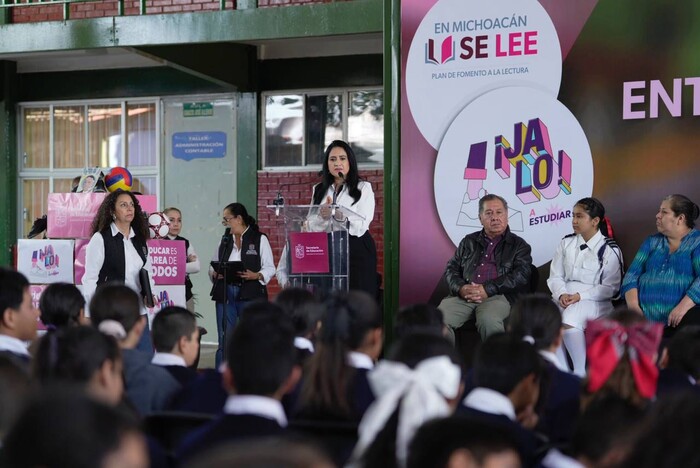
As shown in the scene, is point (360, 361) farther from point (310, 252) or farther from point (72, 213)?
point (72, 213)

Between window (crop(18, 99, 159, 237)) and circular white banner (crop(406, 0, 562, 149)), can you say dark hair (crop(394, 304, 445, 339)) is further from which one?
window (crop(18, 99, 159, 237))

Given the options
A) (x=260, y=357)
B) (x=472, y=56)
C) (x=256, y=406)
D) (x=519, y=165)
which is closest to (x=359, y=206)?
(x=519, y=165)

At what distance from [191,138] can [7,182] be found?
2366 mm

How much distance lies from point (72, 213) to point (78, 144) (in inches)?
169

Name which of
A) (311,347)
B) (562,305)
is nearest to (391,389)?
(311,347)

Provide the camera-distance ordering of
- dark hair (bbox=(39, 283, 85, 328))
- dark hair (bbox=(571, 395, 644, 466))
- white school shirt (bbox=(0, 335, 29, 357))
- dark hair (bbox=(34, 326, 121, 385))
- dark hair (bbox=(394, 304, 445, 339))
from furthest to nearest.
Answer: dark hair (bbox=(39, 283, 85, 328)) → dark hair (bbox=(394, 304, 445, 339)) → white school shirt (bbox=(0, 335, 29, 357)) → dark hair (bbox=(34, 326, 121, 385)) → dark hair (bbox=(571, 395, 644, 466))

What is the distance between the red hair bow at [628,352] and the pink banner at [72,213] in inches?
199

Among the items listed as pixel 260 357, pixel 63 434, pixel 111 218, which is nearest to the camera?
pixel 63 434

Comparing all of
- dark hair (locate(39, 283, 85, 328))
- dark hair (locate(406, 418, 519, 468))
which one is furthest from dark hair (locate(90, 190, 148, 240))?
dark hair (locate(406, 418, 519, 468))

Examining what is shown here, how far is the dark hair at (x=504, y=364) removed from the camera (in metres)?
3.11

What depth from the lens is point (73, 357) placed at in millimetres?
3061

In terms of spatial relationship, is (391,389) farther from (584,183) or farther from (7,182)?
(7,182)

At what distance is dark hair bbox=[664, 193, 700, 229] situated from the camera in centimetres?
607

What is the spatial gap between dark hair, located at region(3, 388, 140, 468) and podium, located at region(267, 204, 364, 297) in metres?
5.32
